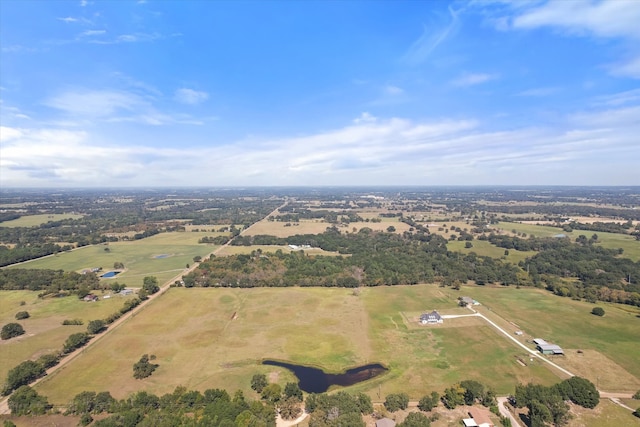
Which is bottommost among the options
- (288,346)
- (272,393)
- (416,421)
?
(288,346)

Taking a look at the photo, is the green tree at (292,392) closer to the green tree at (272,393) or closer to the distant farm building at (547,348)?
the green tree at (272,393)

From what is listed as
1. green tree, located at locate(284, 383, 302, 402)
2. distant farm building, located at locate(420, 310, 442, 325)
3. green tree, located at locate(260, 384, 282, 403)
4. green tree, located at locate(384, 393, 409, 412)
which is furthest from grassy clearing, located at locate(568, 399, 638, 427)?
green tree, located at locate(260, 384, 282, 403)

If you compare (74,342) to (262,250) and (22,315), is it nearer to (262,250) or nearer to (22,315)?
(22,315)

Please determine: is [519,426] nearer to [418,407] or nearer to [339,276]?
[418,407]

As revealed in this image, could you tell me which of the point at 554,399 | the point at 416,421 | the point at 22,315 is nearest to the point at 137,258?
the point at 22,315

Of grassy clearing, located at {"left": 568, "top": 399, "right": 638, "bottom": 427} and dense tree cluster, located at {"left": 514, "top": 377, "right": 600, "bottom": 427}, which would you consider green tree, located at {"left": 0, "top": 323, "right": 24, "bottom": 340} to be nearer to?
dense tree cluster, located at {"left": 514, "top": 377, "right": 600, "bottom": 427}

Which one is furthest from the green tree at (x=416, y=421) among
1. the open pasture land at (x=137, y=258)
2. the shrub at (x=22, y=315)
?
the open pasture land at (x=137, y=258)

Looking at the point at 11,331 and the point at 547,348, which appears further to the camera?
the point at 11,331

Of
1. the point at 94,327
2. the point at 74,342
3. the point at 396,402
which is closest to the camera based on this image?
the point at 396,402
